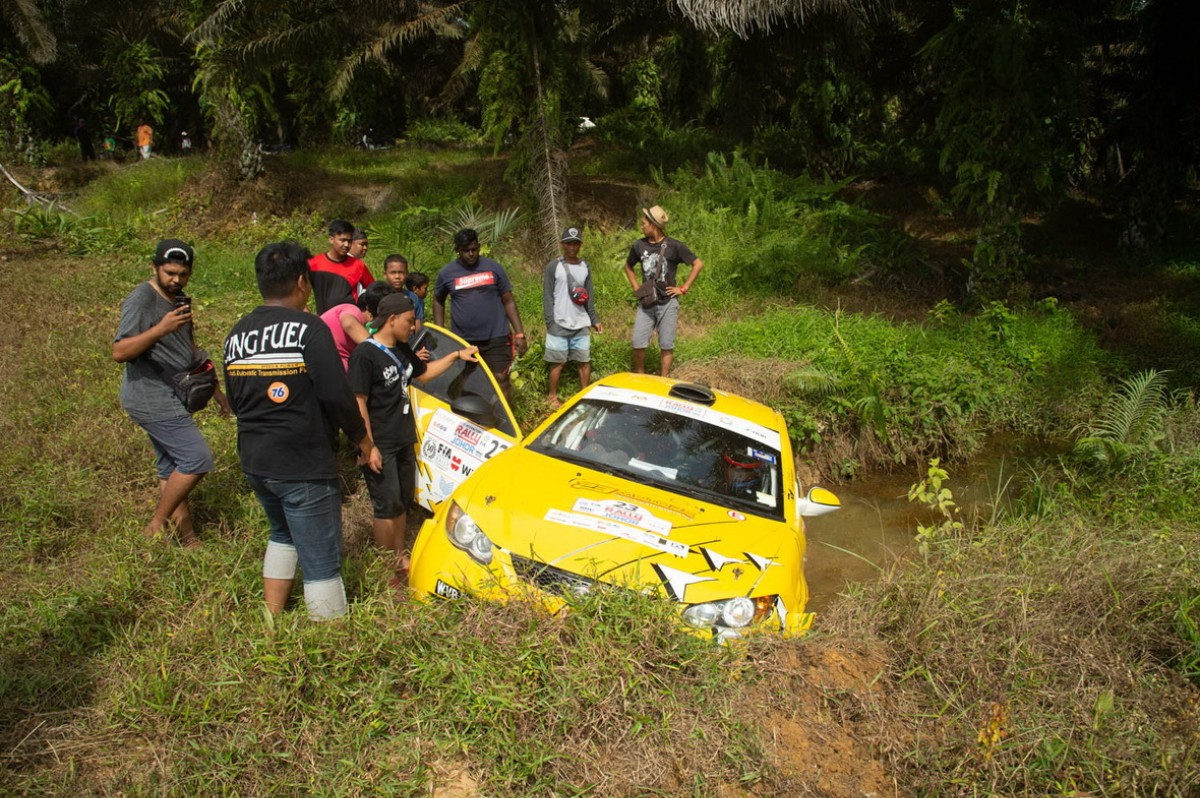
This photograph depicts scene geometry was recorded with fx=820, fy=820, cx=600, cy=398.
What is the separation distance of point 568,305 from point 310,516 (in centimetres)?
447

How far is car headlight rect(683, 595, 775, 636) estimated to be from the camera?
368 centimetres

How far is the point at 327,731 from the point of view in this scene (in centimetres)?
312

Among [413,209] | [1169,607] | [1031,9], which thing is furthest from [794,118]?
[1169,607]

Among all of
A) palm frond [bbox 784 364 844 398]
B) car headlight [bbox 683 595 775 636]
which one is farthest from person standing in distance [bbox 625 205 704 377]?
car headlight [bbox 683 595 775 636]

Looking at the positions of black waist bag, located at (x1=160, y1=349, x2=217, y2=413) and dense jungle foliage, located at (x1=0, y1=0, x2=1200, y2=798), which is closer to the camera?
dense jungle foliage, located at (x1=0, y1=0, x2=1200, y2=798)

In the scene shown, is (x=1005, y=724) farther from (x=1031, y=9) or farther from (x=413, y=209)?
(x=413, y=209)

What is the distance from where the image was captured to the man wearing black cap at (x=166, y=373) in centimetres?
456

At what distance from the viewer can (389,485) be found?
4.84 m

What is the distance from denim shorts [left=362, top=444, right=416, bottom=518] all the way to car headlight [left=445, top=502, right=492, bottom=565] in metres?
0.74

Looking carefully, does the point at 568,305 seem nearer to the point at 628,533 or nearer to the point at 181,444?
the point at 181,444

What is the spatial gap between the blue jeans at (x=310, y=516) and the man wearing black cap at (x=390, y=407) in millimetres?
873

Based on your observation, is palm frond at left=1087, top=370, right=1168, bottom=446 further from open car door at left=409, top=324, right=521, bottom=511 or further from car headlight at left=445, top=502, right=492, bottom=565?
car headlight at left=445, top=502, right=492, bottom=565

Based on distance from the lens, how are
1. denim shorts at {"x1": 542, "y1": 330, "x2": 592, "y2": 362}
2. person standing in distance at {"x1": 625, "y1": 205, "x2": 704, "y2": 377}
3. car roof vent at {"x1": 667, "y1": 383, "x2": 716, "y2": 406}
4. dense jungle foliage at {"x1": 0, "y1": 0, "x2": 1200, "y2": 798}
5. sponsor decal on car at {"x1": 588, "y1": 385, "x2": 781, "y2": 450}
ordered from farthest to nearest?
person standing in distance at {"x1": 625, "y1": 205, "x2": 704, "y2": 377} < denim shorts at {"x1": 542, "y1": 330, "x2": 592, "y2": 362} < car roof vent at {"x1": 667, "y1": 383, "x2": 716, "y2": 406} < sponsor decal on car at {"x1": 588, "y1": 385, "x2": 781, "y2": 450} < dense jungle foliage at {"x1": 0, "y1": 0, "x2": 1200, "y2": 798}

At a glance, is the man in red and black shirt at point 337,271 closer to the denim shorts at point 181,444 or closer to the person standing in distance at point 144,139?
the denim shorts at point 181,444
